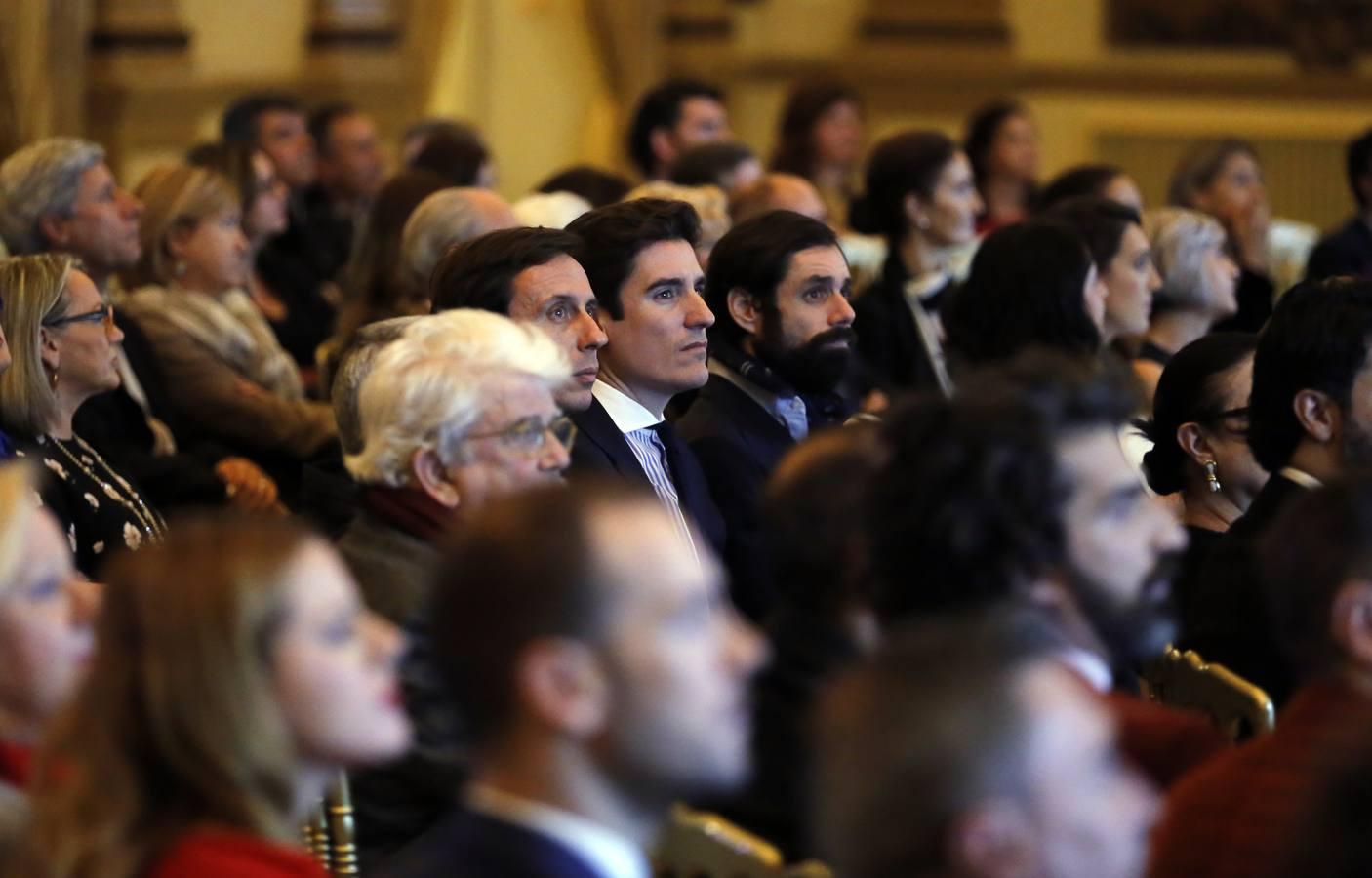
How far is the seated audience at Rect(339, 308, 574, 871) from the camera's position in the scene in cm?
285

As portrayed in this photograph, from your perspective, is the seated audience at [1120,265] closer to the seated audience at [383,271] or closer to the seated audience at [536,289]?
the seated audience at [383,271]

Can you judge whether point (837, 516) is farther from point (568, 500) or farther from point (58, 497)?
point (58, 497)

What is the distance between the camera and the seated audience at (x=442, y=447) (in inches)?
117

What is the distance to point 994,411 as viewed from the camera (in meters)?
2.52

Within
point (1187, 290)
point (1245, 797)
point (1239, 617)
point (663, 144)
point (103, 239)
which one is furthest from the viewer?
point (663, 144)

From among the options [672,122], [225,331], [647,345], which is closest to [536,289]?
[647,345]

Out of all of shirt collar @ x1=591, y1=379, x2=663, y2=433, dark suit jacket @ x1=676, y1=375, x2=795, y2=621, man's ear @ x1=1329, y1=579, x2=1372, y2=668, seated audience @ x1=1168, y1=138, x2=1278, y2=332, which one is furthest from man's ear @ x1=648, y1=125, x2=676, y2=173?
man's ear @ x1=1329, y1=579, x2=1372, y2=668

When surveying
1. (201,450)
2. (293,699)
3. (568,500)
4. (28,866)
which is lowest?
(201,450)

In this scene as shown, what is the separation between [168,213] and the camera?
5402 mm

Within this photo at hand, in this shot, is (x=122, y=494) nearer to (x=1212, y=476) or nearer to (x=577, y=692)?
(x=1212, y=476)

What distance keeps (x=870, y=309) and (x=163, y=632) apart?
4135mm

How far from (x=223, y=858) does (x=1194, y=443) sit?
99.9 inches

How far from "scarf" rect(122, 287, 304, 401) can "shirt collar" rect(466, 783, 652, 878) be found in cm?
349

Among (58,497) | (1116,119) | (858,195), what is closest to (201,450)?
(58,497)
